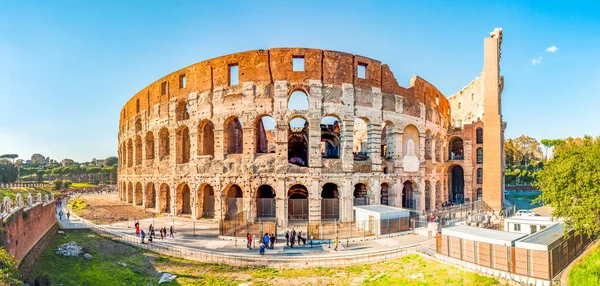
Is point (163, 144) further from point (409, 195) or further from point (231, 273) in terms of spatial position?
point (409, 195)

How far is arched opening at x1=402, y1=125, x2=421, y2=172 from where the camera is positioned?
26673 mm

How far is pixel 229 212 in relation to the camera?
23.9m

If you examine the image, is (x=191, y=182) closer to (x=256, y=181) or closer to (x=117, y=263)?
(x=256, y=181)

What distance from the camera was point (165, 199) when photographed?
93.5 ft

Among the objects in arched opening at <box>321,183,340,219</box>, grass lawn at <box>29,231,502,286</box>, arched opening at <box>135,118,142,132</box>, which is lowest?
grass lawn at <box>29,231,502,286</box>

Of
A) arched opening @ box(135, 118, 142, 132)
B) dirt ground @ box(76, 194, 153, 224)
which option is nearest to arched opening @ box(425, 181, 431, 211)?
dirt ground @ box(76, 194, 153, 224)

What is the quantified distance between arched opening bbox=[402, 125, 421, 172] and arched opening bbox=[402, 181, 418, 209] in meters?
1.64

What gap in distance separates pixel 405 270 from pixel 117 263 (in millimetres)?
13736

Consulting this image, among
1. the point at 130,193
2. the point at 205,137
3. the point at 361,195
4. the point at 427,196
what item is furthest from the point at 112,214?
the point at 427,196

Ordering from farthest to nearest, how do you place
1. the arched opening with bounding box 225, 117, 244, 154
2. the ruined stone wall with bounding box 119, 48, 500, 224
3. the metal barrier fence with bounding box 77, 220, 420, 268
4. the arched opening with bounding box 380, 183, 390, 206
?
the arched opening with bounding box 225, 117, 244, 154 → the arched opening with bounding box 380, 183, 390, 206 → the ruined stone wall with bounding box 119, 48, 500, 224 → the metal barrier fence with bounding box 77, 220, 420, 268

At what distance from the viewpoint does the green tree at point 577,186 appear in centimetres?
1288

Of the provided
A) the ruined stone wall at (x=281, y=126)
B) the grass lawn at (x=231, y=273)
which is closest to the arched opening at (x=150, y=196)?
the ruined stone wall at (x=281, y=126)

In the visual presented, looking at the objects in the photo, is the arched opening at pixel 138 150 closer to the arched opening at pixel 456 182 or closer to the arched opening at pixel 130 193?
the arched opening at pixel 130 193

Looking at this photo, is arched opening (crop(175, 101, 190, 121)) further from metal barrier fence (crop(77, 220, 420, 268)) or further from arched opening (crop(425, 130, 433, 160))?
arched opening (crop(425, 130, 433, 160))
